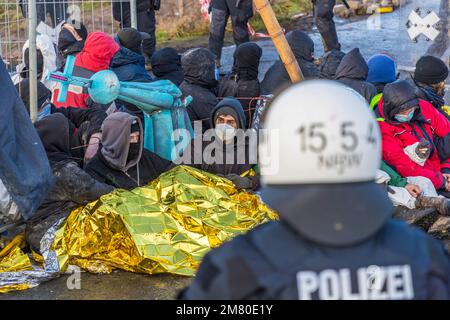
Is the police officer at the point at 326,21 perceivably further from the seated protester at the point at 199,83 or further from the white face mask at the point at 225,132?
the white face mask at the point at 225,132

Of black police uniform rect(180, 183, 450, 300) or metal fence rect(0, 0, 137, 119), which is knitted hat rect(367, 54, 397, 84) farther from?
black police uniform rect(180, 183, 450, 300)

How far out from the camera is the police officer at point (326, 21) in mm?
9000

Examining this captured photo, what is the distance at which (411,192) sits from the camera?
18.2 ft

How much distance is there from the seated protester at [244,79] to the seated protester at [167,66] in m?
0.51

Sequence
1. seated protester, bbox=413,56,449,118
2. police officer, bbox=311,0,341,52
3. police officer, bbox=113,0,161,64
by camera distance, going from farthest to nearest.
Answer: police officer, bbox=311,0,341,52 < police officer, bbox=113,0,161,64 < seated protester, bbox=413,56,449,118

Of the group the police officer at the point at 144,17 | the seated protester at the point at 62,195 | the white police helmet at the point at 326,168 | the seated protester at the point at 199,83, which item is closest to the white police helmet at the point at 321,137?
the white police helmet at the point at 326,168

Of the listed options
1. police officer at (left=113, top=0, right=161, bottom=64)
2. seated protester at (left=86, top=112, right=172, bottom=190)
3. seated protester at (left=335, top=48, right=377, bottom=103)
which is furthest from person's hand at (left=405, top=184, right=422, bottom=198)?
police officer at (left=113, top=0, right=161, bottom=64)

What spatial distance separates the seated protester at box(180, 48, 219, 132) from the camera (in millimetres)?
6355

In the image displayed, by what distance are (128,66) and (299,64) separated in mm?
1442

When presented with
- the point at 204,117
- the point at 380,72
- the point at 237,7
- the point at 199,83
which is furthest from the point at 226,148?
the point at 237,7

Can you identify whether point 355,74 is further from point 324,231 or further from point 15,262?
point 324,231

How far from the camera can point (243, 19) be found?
348 inches
